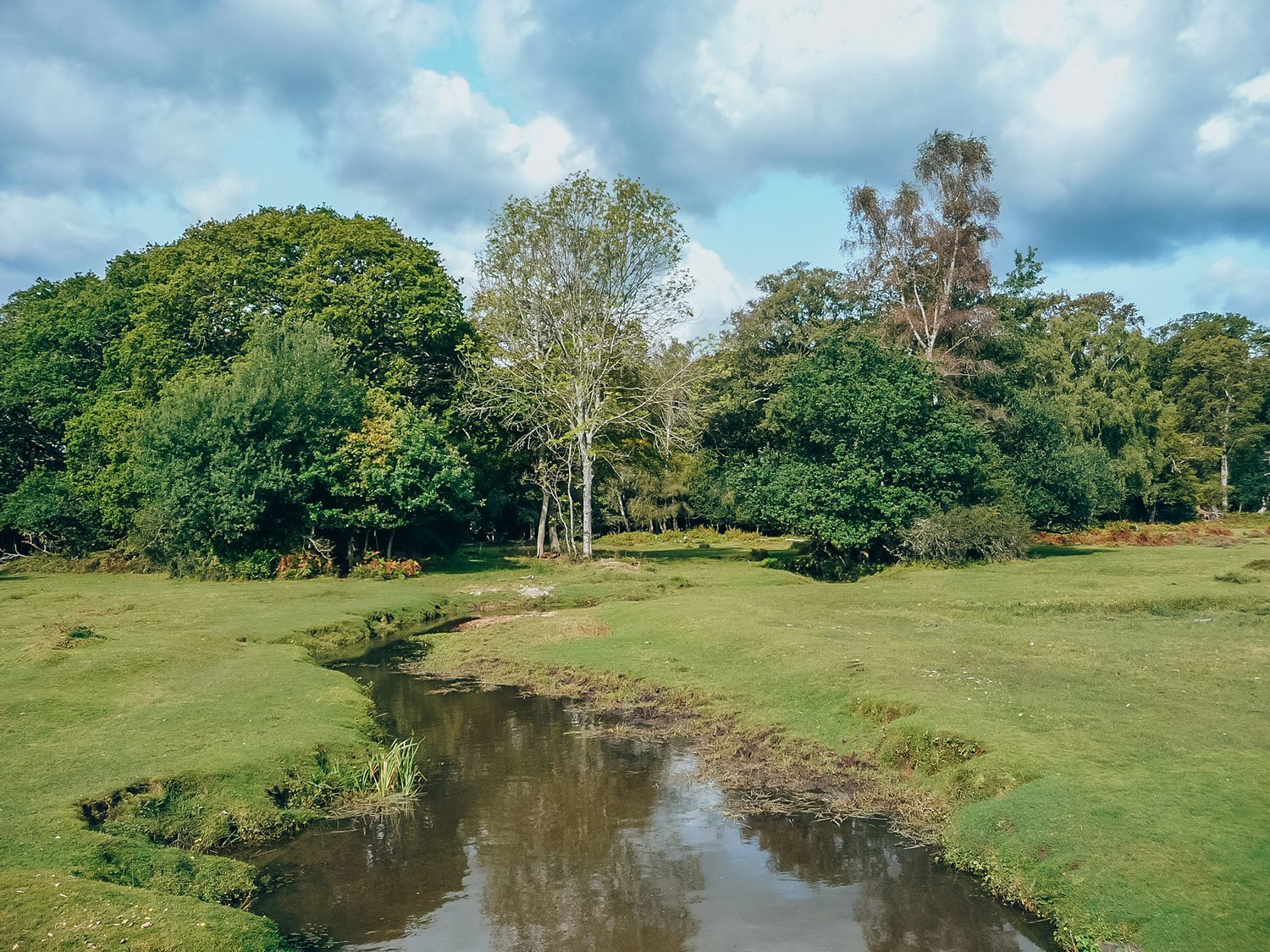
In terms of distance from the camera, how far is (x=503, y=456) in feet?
201

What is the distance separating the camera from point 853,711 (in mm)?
18109

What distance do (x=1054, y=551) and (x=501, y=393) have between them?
116 ft

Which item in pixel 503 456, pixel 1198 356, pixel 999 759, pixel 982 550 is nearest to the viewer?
pixel 999 759

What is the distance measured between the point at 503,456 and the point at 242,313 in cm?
1873

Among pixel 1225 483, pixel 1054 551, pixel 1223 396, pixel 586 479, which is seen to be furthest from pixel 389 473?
pixel 1223 396

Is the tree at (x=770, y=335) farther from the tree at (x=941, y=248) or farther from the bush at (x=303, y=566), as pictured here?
the bush at (x=303, y=566)

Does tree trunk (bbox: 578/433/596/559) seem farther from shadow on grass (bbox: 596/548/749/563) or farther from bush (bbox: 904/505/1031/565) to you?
bush (bbox: 904/505/1031/565)

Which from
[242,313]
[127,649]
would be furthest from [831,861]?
[242,313]

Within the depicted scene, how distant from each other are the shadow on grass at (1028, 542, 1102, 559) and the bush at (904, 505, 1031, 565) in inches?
169

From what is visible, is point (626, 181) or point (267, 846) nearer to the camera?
point (267, 846)

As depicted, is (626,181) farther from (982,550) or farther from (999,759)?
(999,759)

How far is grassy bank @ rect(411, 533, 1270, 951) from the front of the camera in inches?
413

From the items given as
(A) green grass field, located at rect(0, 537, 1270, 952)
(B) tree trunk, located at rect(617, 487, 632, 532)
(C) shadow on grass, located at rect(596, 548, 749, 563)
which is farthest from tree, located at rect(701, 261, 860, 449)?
(B) tree trunk, located at rect(617, 487, 632, 532)

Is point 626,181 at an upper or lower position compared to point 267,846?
upper
